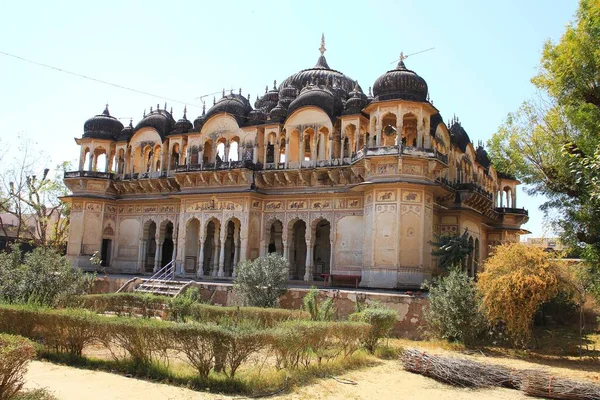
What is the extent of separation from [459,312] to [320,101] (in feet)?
37.8

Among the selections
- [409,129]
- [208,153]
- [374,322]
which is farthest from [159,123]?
[374,322]

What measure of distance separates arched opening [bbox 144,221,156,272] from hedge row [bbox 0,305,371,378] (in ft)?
56.8

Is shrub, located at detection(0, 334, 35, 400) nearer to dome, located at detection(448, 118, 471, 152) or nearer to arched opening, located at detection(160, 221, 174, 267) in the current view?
dome, located at detection(448, 118, 471, 152)

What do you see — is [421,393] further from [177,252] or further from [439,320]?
[177,252]

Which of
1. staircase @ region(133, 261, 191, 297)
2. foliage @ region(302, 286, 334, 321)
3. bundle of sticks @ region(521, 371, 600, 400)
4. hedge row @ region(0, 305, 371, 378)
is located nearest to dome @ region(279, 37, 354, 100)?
staircase @ region(133, 261, 191, 297)

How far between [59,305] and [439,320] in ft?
32.8

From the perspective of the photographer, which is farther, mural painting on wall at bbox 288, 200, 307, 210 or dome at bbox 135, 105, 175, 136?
dome at bbox 135, 105, 175, 136

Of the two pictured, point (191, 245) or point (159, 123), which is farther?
point (159, 123)

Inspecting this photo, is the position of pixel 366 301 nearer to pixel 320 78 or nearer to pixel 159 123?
pixel 320 78

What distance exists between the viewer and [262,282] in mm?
16922

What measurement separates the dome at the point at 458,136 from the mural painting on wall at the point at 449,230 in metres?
4.59

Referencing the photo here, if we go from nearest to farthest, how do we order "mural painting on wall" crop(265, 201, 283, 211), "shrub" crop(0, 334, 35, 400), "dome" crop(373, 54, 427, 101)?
1. "shrub" crop(0, 334, 35, 400)
2. "dome" crop(373, 54, 427, 101)
3. "mural painting on wall" crop(265, 201, 283, 211)

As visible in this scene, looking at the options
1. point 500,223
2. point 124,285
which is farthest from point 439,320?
point 500,223

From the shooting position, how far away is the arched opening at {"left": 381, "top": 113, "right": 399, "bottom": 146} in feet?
72.0
